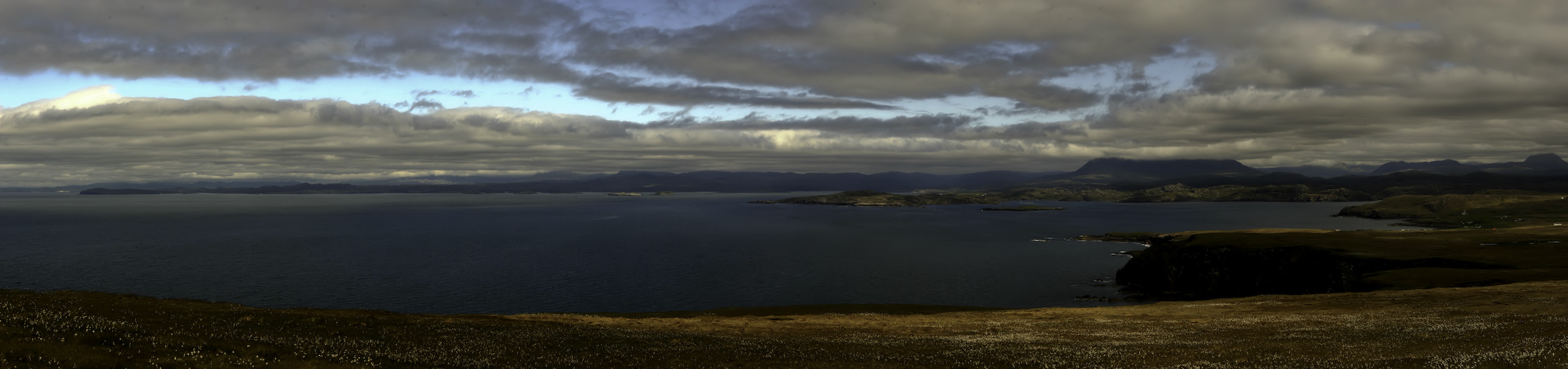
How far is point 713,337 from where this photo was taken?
133ft

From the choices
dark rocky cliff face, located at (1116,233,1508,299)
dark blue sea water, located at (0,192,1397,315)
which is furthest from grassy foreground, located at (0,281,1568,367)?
dark blue sea water, located at (0,192,1397,315)

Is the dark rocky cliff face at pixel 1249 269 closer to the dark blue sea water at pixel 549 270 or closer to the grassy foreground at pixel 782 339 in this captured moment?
the dark blue sea water at pixel 549 270

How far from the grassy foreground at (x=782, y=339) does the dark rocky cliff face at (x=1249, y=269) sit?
3142 centimetres

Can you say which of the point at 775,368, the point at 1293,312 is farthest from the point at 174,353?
the point at 1293,312

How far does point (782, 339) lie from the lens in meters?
40.9

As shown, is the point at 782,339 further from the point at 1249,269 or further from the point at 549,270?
the point at 549,270

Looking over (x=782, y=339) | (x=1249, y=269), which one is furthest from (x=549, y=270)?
(x=1249, y=269)

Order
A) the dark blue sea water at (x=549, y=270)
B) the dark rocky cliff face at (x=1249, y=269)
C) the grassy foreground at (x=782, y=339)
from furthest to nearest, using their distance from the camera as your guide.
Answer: the dark blue sea water at (x=549, y=270)
the dark rocky cliff face at (x=1249, y=269)
the grassy foreground at (x=782, y=339)

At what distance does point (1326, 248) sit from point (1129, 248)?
70290mm

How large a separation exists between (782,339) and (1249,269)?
267ft

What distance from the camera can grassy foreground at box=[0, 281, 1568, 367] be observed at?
2275 cm

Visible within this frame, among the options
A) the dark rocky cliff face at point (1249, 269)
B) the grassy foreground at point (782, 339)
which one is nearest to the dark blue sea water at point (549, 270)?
the dark rocky cliff face at point (1249, 269)

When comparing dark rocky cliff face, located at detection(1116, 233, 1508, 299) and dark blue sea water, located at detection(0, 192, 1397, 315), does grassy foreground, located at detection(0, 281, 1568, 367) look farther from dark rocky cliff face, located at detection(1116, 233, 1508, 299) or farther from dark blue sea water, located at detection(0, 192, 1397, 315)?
dark blue sea water, located at detection(0, 192, 1397, 315)

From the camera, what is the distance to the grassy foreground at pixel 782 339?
2275 centimetres
